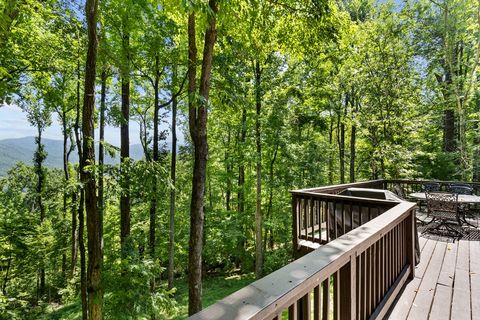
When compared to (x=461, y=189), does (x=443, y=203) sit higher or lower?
lower

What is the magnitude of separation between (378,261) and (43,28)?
331 inches

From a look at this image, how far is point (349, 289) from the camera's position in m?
1.84

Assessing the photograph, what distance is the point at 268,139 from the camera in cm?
1223

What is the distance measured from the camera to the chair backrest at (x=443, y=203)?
5.28m

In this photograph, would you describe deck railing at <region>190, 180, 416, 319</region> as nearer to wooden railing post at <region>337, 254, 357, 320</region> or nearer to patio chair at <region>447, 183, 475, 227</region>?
wooden railing post at <region>337, 254, 357, 320</region>

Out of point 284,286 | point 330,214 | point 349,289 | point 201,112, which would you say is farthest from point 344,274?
point 201,112

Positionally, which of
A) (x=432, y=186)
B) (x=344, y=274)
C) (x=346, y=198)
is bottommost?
(x=344, y=274)

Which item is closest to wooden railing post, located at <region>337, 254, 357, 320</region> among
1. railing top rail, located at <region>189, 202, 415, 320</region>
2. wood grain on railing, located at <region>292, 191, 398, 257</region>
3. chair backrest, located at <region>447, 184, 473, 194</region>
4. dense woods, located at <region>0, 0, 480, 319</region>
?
railing top rail, located at <region>189, 202, 415, 320</region>

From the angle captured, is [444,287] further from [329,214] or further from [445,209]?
[445,209]

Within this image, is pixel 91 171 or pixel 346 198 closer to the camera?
pixel 346 198

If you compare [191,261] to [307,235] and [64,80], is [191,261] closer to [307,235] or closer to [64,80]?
[307,235]

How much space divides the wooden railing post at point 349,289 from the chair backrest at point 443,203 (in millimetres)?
4699

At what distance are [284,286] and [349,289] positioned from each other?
928mm

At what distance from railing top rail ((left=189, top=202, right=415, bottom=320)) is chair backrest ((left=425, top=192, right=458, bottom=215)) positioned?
15.1 feet
